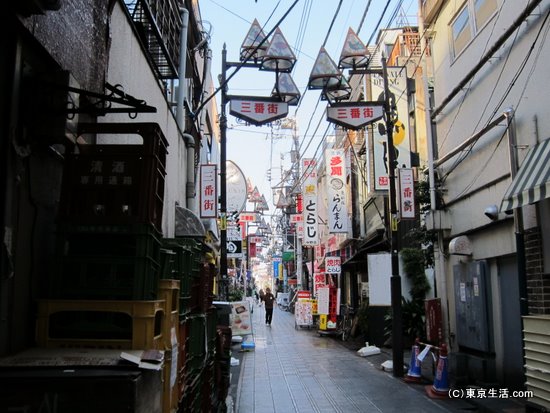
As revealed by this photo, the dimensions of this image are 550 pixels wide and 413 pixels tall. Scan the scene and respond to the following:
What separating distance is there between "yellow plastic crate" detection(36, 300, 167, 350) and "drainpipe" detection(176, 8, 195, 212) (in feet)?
26.9

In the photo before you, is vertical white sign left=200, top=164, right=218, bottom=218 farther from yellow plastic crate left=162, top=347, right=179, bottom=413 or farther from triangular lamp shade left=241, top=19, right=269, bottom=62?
yellow plastic crate left=162, top=347, right=179, bottom=413

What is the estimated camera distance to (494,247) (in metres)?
10.1

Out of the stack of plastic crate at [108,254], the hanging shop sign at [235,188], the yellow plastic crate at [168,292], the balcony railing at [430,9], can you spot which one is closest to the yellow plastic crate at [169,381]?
the stack of plastic crate at [108,254]

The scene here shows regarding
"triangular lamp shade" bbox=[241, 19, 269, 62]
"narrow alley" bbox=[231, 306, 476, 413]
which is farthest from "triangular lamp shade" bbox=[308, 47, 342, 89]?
"narrow alley" bbox=[231, 306, 476, 413]

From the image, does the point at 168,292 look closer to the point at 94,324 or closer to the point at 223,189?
the point at 94,324

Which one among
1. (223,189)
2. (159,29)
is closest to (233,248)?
(223,189)

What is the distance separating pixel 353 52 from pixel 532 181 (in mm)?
6118

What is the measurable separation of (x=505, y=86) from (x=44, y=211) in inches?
324

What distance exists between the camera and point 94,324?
3.75m

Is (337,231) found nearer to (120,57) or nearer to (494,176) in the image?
(494,176)

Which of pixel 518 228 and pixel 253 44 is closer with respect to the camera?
pixel 518 228

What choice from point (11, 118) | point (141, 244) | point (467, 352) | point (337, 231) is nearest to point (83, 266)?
point (141, 244)

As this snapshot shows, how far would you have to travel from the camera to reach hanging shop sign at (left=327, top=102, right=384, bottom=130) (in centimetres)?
1171

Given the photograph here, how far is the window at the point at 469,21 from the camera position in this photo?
33.8ft
